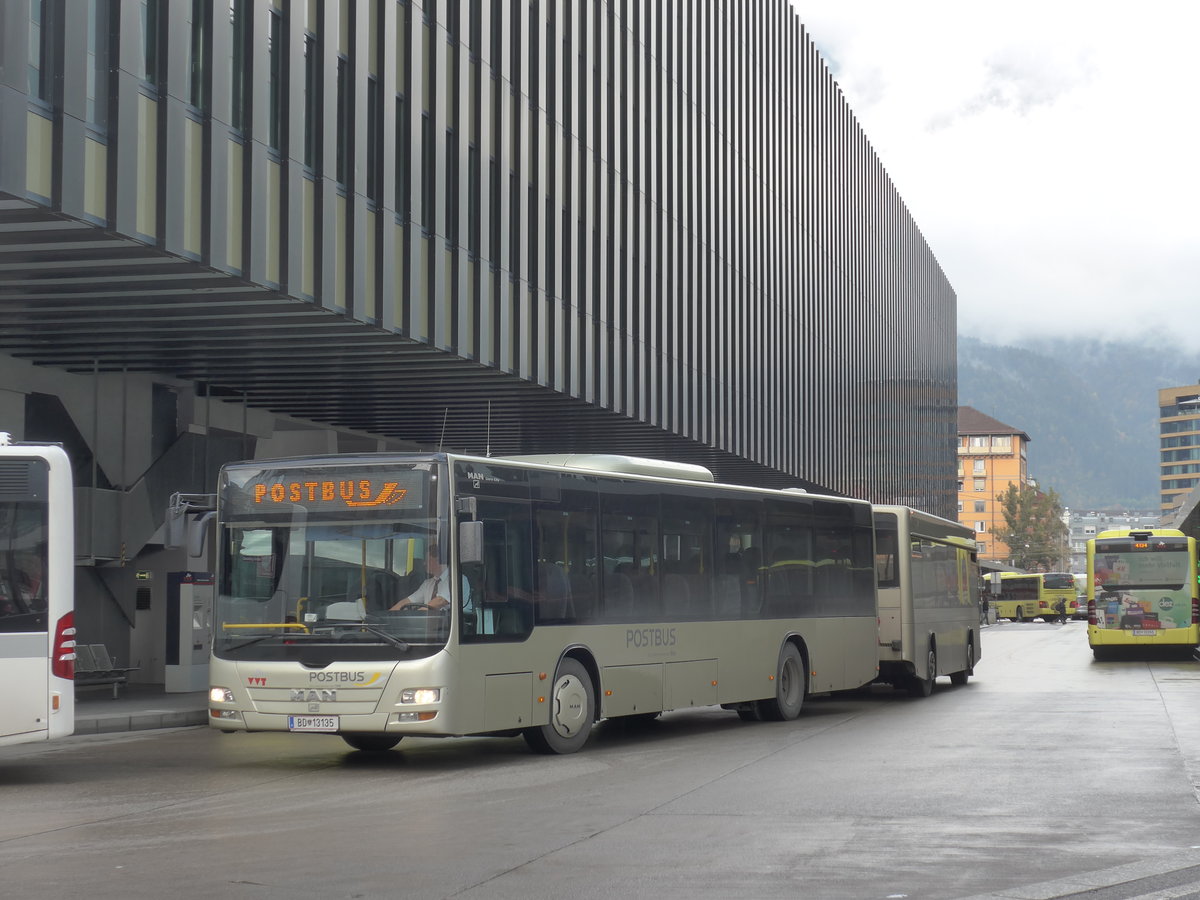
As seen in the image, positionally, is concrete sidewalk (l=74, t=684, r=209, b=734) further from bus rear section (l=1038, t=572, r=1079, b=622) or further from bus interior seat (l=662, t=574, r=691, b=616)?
bus rear section (l=1038, t=572, r=1079, b=622)

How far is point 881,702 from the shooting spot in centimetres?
2312

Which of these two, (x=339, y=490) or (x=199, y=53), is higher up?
(x=199, y=53)

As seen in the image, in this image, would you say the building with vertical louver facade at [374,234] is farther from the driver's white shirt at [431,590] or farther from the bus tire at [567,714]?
the bus tire at [567,714]

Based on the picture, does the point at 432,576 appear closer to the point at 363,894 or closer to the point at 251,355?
the point at 363,894

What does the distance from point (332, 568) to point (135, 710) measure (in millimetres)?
7587

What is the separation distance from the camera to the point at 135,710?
796 inches

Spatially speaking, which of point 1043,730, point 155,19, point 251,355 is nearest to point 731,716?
point 1043,730

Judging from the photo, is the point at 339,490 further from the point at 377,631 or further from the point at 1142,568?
the point at 1142,568

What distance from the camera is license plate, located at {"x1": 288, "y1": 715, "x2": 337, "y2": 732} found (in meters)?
13.7

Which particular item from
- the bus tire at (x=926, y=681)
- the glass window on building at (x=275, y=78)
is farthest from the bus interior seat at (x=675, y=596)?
the glass window on building at (x=275, y=78)

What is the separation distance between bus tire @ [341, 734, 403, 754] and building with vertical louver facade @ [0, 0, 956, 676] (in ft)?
20.0

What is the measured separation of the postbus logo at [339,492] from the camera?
14.0 meters

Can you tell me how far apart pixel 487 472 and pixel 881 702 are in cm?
1059

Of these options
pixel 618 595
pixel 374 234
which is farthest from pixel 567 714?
pixel 374 234
